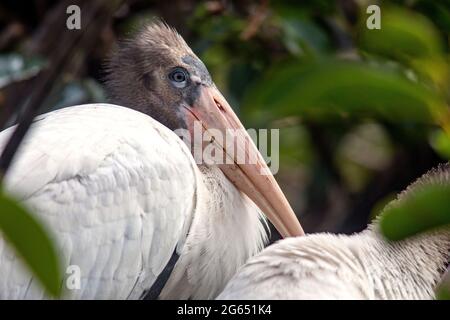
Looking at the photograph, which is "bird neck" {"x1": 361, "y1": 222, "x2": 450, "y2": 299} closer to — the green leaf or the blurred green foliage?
the blurred green foliage

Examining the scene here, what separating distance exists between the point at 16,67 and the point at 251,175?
3.25 feet

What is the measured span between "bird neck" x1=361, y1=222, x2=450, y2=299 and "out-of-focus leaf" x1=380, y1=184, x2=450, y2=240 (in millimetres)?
1066

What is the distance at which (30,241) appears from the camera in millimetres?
990

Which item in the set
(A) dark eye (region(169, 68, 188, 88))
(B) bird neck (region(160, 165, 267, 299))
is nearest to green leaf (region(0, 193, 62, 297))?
(B) bird neck (region(160, 165, 267, 299))

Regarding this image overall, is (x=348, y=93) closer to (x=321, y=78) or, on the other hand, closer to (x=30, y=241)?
(x=321, y=78)

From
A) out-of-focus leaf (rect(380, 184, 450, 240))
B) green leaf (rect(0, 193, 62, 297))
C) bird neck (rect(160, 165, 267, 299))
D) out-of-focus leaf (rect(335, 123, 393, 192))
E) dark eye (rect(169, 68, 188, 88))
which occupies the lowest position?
out-of-focus leaf (rect(335, 123, 393, 192))

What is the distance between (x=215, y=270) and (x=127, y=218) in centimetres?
37

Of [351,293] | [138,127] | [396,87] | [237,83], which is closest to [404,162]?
[237,83]

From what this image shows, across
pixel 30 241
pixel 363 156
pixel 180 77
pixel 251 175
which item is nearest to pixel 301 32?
pixel 180 77

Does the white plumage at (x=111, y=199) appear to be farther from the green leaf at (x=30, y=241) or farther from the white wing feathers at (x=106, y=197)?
the green leaf at (x=30, y=241)

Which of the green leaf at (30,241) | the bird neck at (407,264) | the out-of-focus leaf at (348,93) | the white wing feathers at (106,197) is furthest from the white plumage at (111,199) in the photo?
the green leaf at (30,241)

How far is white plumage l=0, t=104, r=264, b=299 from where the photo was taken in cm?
259
